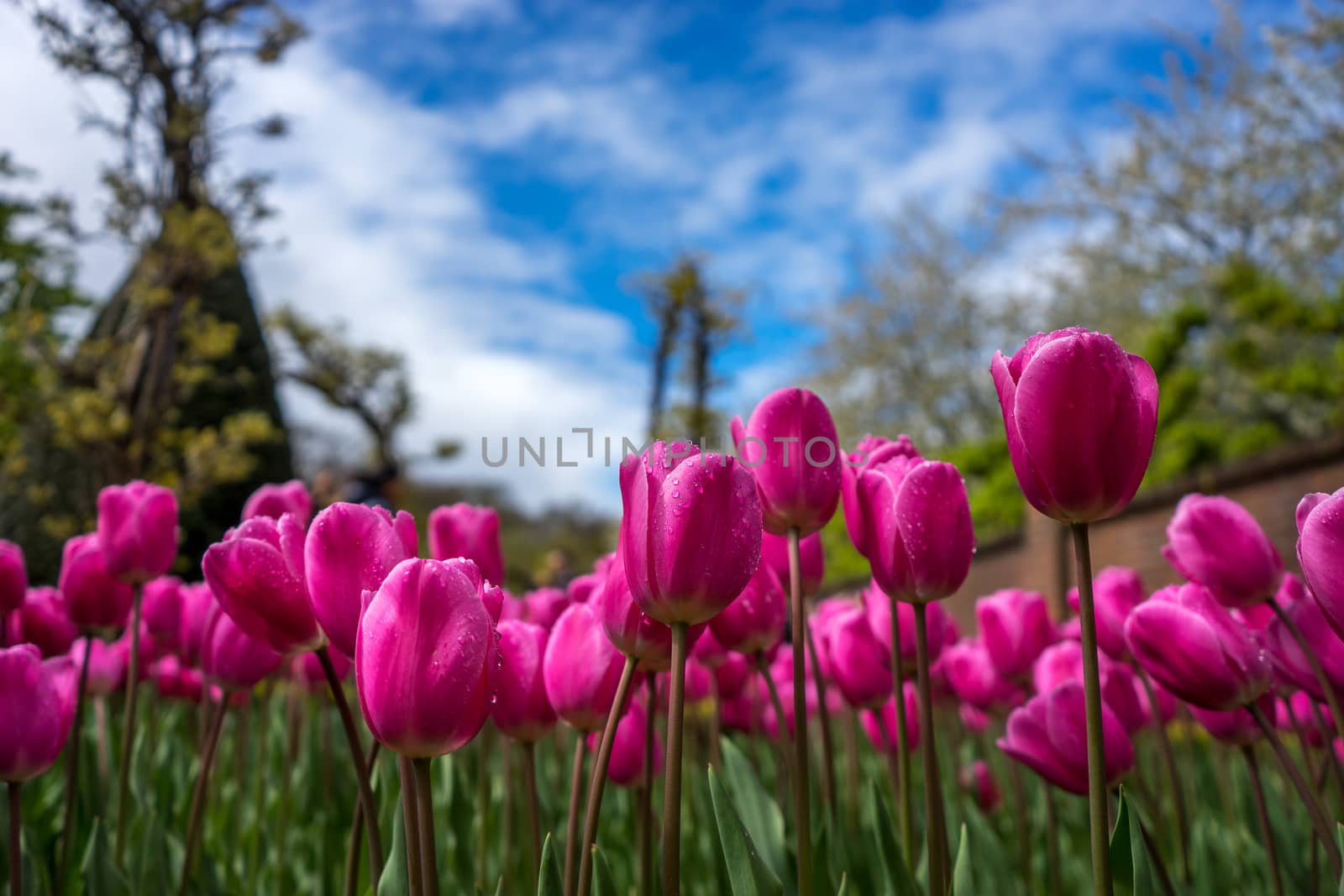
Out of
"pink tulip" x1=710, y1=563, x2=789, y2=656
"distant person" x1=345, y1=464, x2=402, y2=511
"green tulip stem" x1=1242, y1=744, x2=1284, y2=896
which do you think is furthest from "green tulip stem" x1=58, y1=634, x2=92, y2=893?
"distant person" x1=345, y1=464, x2=402, y2=511

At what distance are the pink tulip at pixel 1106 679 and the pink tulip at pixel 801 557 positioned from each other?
0.43m

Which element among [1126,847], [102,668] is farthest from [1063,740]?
[102,668]

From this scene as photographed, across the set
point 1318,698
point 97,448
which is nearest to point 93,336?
point 97,448

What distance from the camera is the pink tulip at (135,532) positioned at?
1.44 m

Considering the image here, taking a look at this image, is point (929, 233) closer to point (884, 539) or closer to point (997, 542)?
point (997, 542)

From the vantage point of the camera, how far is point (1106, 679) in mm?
1409

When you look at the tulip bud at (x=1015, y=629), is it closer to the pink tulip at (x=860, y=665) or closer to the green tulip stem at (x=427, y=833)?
the pink tulip at (x=860, y=665)

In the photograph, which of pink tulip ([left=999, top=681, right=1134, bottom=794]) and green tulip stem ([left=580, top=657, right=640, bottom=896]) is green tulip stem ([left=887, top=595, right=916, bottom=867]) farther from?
green tulip stem ([left=580, top=657, right=640, bottom=896])

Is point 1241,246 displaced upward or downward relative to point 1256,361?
upward

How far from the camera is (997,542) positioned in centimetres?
1102

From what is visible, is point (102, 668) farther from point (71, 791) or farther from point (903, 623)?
point (903, 623)

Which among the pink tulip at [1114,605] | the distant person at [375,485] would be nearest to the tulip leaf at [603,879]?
the pink tulip at [1114,605]

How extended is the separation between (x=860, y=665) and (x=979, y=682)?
526 mm

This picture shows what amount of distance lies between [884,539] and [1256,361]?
10.6m
